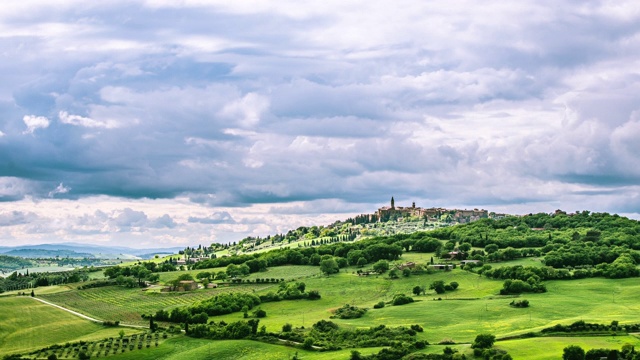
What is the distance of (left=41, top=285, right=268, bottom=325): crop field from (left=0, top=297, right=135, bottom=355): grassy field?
24.9ft

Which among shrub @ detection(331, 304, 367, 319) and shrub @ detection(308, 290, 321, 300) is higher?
shrub @ detection(308, 290, 321, 300)

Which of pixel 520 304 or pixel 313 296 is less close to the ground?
pixel 520 304

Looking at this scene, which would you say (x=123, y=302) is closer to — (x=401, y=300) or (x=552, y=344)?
(x=401, y=300)

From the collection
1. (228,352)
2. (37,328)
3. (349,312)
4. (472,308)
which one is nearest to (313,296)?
(349,312)

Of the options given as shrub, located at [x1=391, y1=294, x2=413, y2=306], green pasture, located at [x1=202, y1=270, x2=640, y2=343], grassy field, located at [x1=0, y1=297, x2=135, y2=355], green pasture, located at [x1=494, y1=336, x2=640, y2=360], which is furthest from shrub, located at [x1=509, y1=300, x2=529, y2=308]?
grassy field, located at [x1=0, y1=297, x2=135, y2=355]

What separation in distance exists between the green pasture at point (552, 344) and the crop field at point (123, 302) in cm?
8814

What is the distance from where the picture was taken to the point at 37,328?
151 metres

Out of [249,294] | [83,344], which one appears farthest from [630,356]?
[249,294]

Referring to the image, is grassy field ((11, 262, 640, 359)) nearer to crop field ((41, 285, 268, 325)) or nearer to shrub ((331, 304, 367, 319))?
crop field ((41, 285, 268, 325))

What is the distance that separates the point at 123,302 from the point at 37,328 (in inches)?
1516

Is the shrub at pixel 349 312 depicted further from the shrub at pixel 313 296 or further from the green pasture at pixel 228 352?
the green pasture at pixel 228 352

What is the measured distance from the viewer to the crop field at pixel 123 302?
557 feet

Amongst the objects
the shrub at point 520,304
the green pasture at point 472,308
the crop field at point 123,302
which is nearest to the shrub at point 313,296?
the green pasture at point 472,308

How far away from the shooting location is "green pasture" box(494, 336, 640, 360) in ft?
341
